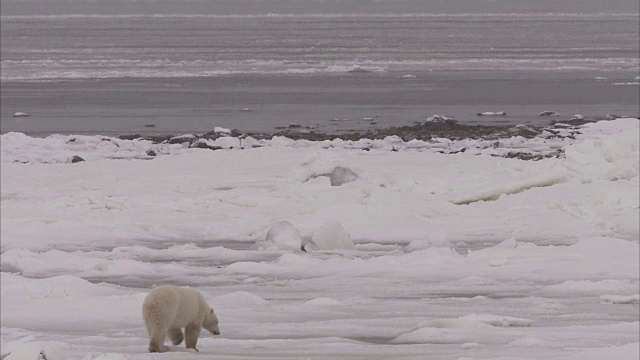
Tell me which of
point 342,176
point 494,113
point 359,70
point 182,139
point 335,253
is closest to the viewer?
point 335,253

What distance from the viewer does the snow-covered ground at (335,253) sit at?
7.80 m

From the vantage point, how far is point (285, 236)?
447 inches

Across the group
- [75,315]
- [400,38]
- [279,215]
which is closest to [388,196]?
[279,215]

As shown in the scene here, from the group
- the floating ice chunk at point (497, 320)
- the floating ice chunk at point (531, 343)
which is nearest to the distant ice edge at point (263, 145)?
the floating ice chunk at point (497, 320)

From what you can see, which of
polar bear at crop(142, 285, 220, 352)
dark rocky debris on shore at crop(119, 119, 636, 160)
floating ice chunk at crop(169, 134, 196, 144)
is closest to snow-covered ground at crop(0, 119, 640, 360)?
polar bear at crop(142, 285, 220, 352)

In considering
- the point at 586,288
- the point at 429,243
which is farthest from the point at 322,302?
the point at 429,243

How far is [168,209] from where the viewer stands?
13.5 meters

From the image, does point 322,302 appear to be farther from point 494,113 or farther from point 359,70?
point 359,70

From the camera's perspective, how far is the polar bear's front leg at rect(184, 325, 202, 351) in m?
7.16

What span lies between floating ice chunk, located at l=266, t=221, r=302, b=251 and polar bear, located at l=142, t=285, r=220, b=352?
12.5ft

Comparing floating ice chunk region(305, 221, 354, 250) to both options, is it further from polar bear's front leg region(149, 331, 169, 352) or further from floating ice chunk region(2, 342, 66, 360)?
floating ice chunk region(2, 342, 66, 360)

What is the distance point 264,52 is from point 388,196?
46.4 m

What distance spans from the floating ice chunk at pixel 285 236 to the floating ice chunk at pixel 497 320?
327 cm

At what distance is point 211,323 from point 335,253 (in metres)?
3.75
